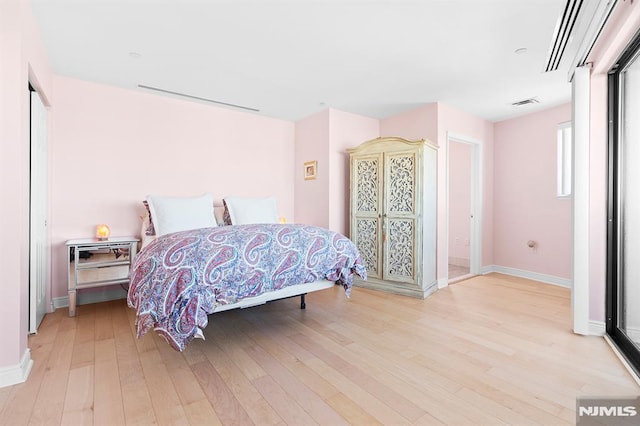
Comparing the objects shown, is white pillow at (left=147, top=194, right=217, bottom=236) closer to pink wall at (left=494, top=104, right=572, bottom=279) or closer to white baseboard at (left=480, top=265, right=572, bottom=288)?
white baseboard at (left=480, top=265, right=572, bottom=288)

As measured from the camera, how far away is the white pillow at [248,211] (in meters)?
3.73

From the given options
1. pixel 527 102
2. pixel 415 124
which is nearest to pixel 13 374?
pixel 415 124

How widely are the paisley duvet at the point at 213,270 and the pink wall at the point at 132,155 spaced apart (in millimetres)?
1674

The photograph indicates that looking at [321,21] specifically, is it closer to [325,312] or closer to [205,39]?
[205,39]

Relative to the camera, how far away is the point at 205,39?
2576 millimetres

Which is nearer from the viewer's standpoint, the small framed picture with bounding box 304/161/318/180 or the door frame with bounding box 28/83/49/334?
the door frame with bounding box 28/83/49/334

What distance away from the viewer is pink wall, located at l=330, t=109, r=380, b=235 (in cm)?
438

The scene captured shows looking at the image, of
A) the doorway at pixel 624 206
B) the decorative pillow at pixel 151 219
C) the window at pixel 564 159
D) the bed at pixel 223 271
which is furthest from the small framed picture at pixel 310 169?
the window at pixel 564 159

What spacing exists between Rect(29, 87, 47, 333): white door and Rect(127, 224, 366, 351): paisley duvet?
3.13ft

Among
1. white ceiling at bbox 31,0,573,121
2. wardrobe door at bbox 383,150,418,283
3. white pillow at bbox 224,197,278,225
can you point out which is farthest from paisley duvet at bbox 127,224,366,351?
white ceiling at bbox 31,0,573,121

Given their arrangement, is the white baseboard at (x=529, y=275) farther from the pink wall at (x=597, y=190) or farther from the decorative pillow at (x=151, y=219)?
the decorative pillow at (x=151, y=219)

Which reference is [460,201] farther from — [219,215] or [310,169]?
[219,215]

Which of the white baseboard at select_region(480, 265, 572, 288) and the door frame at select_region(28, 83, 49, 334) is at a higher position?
the door frame at select_region(28, 83, 49, 334)

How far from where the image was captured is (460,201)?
216 inches
